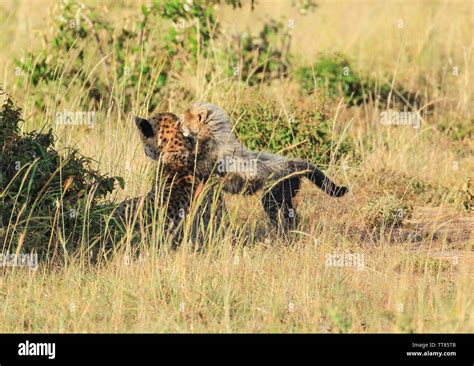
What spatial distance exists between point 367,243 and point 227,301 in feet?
6.26

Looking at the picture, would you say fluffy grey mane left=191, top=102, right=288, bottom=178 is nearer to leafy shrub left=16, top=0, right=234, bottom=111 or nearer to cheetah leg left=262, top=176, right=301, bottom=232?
cheetah leg left=262, top=176, right=301, bottom=232

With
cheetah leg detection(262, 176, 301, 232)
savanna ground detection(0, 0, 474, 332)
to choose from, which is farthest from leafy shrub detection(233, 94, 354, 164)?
cheetah leg detection(262, 176, 301, 232)

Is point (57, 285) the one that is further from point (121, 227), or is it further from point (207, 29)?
point (207, 29)

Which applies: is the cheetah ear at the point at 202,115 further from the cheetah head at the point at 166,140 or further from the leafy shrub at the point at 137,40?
the leafy shrub at the point at 137,40

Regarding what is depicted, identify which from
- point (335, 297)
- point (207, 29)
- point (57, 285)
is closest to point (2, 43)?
point (207, 29)

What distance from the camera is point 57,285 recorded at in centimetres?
632

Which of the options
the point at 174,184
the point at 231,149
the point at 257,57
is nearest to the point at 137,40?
the point at 257,57

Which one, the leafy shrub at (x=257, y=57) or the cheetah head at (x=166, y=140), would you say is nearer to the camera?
the cheetah head at (x=166, y=140)

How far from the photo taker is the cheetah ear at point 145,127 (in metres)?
7.54

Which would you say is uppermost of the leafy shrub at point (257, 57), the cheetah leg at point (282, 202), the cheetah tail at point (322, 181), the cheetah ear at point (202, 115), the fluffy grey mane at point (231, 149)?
the leafy shrub at point (257, 57)

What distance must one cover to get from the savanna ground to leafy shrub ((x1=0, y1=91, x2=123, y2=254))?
6 cm

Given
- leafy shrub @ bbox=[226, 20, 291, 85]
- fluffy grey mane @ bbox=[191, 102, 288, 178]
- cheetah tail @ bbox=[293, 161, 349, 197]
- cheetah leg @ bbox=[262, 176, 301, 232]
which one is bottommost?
cheetah leg @ bbox=[262, 176, 301, 232]

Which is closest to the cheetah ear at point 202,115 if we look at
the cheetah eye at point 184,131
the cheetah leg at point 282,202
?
the cheetah eye at point 184,131

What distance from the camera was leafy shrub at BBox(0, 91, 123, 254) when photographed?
6672 mm
